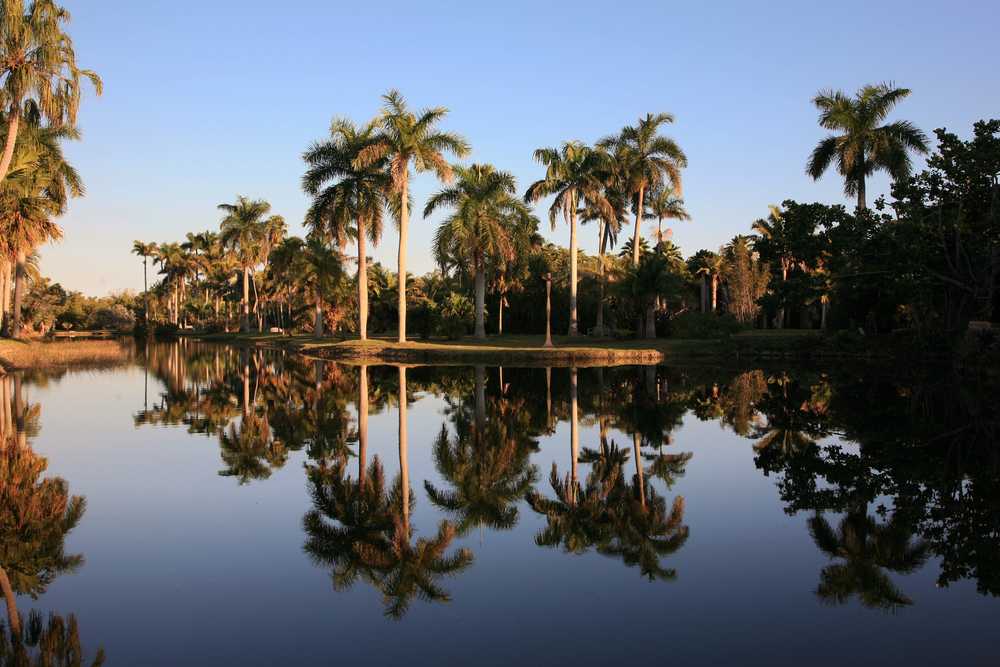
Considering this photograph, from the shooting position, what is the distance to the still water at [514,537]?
15.9 feet

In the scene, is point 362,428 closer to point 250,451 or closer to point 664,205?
point 250,451

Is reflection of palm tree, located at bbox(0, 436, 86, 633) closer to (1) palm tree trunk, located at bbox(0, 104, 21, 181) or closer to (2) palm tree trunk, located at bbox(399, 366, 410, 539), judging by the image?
(2) palm tree trunk, located at bbox(399, 366, 410, 539)

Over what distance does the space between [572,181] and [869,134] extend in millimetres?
15749

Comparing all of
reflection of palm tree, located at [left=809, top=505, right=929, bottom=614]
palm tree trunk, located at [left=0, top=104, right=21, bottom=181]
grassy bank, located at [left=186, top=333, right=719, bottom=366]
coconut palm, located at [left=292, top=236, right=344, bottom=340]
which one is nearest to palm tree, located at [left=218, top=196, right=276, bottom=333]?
coconut palm, located at [left=292, top=236, right=344, bottom=340]

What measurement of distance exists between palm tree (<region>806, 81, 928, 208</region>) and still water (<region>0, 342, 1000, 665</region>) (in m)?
27.2

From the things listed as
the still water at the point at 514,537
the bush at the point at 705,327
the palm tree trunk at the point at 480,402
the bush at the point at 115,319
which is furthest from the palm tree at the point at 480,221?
the bush at the point at 115,319

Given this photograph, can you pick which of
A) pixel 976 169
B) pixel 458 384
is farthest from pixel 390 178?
pixel 976 169

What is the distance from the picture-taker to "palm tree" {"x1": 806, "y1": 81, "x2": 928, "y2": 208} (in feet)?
123

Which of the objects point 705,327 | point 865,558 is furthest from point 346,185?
point 865,558

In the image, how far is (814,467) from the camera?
10.3 metres

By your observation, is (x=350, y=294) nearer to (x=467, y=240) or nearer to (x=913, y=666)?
(x=467, y=240)

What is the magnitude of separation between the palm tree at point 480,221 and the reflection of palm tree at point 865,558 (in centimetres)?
3390

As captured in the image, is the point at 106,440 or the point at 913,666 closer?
the point at 913,666

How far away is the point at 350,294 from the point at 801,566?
52736 mm
